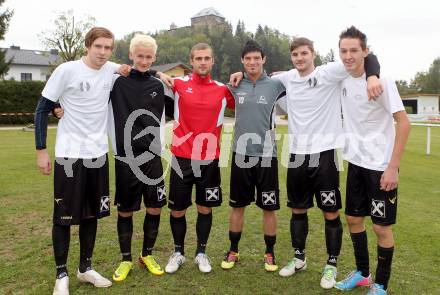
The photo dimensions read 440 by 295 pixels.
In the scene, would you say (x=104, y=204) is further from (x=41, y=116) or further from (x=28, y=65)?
(x=28, y=65)

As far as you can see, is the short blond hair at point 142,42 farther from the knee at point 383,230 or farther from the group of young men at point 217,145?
the knee at point 383,230

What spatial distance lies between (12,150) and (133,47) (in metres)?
12.8

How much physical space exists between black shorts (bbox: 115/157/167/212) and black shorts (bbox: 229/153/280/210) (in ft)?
2.83

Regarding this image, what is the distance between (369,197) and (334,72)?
51.7 inches

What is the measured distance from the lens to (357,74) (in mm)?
4027

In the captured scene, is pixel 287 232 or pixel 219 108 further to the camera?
pixel 287 232

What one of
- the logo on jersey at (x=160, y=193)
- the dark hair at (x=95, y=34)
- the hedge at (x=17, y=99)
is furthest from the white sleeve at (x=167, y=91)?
the hedge at (x=17, y=99)

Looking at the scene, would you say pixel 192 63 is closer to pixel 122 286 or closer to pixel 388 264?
pixel 122 286

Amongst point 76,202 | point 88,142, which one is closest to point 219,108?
point 88,142

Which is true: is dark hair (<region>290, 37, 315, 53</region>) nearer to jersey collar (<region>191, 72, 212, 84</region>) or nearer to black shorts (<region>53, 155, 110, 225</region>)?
jersey collar (<region>191, 72, 212, 84</region>)

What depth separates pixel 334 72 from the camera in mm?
4199

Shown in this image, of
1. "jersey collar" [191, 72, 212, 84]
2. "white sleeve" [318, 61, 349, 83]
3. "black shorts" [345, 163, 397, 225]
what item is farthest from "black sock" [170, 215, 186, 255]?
Result: "white sleeve" [318, 61, 349, 83]

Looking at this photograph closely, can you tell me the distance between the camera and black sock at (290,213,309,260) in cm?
458

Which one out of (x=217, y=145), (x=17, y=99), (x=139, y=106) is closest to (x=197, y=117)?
(x=217, y=145)
